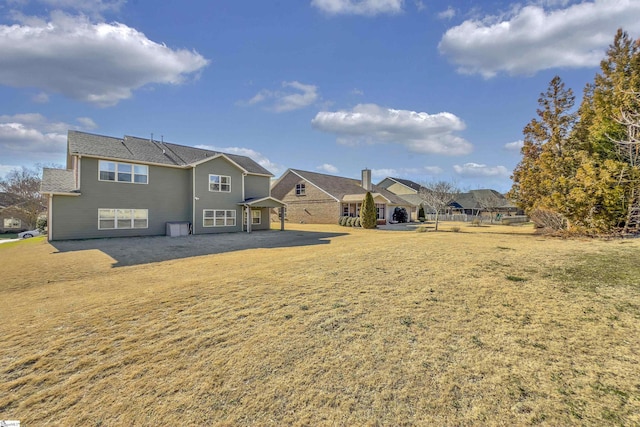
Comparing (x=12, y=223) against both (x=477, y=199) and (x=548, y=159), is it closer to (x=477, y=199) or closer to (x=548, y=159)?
(x=548, y=159)

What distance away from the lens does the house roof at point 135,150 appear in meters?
18.2

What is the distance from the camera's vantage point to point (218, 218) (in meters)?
23.0

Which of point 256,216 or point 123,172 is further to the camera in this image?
point 256,216

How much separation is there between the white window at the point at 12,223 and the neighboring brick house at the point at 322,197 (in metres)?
36.3

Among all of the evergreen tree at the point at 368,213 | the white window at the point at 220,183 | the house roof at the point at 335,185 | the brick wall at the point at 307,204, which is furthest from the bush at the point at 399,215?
the white window at the point at 220,183

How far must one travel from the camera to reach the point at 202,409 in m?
2.98

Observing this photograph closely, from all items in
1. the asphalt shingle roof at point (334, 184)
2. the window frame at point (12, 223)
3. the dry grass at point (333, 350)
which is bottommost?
the dry grass at point (333, 350)

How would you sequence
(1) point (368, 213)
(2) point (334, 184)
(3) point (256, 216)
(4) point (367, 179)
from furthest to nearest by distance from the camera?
(4) point (367, 179) → (2) point (334, 184) → (1) point (368, 213) → (3) point (256, 216)

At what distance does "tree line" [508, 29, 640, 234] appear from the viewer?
42.9 ft

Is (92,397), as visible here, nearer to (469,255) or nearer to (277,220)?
(469,255)

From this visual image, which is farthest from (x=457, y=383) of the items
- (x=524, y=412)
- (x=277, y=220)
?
(x=277, y=220)

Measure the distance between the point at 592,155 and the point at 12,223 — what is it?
6278 cm

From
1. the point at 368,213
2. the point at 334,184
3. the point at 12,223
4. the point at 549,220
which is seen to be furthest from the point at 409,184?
the point at 12,223

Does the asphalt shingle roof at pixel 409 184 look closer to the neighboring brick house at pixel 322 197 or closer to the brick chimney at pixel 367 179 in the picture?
the neighboring brick house at pixel 322 197
